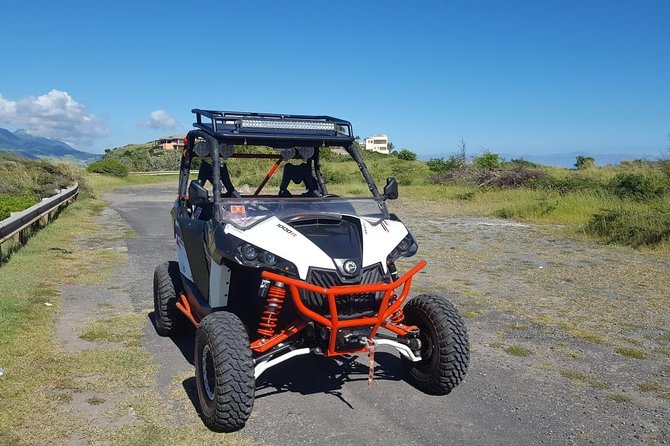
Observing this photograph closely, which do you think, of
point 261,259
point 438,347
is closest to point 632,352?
point 438,347

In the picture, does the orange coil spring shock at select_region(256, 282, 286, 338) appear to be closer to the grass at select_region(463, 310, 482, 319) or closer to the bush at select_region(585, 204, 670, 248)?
the grass at select_region(463, 310, 482, 319)

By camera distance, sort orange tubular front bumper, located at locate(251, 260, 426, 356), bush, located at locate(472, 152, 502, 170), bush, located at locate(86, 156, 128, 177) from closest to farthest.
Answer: orange tubular front bumper, located at locate(251, 260, 426, 356) → bush, located at locate(472, 152, 502, 170) → bush, located at locate(86, 156, 128, 177)

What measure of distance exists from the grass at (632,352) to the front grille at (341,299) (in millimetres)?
Answer: 3075

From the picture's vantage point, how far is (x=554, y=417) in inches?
184

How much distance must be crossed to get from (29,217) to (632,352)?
11158 millimetres

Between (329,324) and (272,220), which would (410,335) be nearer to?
(329,324)

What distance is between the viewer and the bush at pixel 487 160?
33550 mm

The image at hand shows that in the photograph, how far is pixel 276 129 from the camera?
17.9 feet

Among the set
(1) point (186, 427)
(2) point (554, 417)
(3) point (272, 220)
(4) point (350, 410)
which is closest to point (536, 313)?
(2) point (554, 417)

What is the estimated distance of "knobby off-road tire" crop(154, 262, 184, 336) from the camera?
6422 millimetres

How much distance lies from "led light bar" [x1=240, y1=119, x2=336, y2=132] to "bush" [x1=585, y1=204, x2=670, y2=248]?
9957 mm

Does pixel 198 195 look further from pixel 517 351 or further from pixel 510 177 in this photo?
pixel 510 177

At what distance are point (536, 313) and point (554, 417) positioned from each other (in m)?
3.32

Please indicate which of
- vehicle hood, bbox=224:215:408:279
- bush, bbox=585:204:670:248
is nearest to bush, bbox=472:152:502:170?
bush, bbox=585:204:670:248
